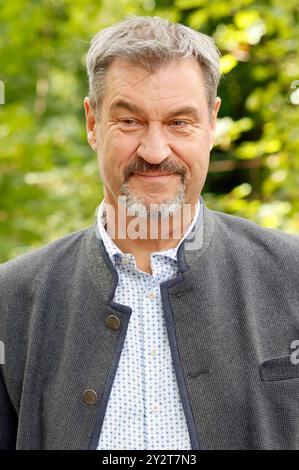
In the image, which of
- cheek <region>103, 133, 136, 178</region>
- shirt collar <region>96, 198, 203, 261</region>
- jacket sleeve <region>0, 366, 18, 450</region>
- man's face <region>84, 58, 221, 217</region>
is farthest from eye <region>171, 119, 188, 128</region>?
jacket sleeve <region>0, 366, 18, 450</region>

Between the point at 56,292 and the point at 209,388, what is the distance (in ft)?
1.65

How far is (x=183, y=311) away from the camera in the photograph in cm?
207

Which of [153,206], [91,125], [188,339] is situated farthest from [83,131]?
[188,339]

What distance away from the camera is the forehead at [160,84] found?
2.01 meters

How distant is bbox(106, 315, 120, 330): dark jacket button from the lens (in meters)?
2.06

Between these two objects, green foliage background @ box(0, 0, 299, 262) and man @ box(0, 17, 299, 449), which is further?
green foliage background @ box(0, 0, 299, 262)

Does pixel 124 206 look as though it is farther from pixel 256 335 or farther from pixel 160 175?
pixel 256 335

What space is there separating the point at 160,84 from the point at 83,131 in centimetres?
309

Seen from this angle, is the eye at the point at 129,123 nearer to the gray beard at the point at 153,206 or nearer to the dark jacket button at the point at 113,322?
the gray beard at the point at 153,206

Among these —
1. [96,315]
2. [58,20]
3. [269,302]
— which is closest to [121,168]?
[96,315]

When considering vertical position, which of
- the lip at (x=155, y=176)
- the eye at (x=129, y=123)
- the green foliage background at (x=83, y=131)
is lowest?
the lip at (x=155, y=176)

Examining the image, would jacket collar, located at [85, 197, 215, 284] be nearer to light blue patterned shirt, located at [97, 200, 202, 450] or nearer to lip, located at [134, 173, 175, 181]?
light blue patterned shirt, located at [97, 200, 202, 450]

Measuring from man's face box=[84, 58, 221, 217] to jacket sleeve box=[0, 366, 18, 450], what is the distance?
2.07 feet

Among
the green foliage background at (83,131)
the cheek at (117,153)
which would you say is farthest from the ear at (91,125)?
the green foliage background at (83,131)
